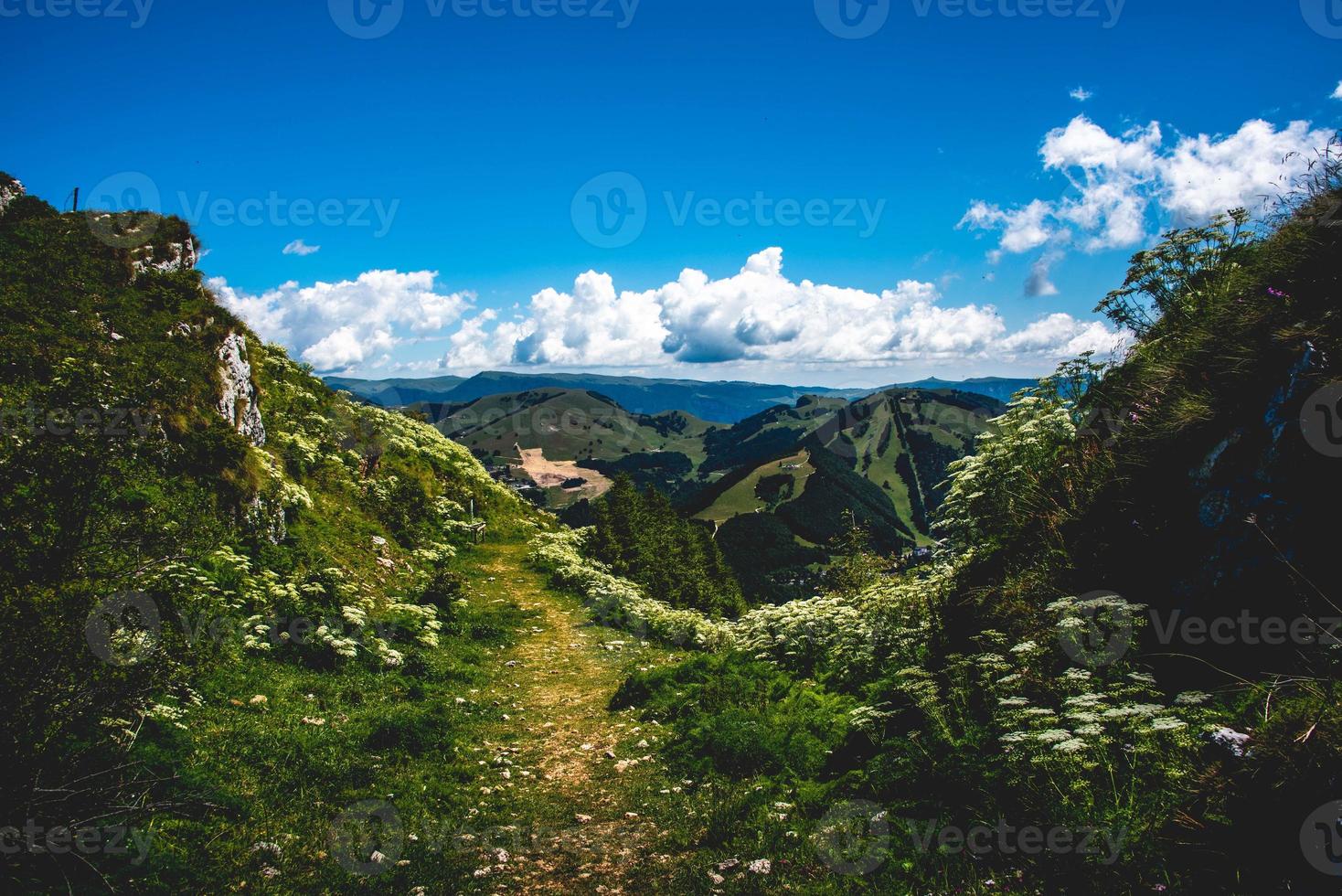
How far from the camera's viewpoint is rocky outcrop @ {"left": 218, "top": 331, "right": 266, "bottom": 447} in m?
17.0

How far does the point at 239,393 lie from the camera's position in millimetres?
17875

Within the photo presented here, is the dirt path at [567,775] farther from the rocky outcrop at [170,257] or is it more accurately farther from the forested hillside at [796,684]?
the rocky outcrop at [170,257]

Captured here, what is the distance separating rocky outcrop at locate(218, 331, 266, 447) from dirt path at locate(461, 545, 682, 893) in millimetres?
10403

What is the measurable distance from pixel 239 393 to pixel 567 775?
15460 mm

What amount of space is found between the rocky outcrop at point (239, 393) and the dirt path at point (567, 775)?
10403 millimetres

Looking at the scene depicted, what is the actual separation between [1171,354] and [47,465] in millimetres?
13869

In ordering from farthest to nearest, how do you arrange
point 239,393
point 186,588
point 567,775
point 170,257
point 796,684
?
point 170,257 → point 239,393 → point 796,684 → point 567,775 → point 186,588

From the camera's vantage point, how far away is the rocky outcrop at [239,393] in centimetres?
1703

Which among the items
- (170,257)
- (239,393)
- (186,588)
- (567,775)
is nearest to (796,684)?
(567,775)

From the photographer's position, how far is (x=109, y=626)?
532 cm

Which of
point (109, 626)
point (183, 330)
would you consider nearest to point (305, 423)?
point (183, 330)

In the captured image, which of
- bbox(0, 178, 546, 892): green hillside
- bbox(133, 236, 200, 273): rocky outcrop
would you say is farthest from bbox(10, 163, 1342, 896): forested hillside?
bbox(133, 236, 200, 273): rocky outcrop

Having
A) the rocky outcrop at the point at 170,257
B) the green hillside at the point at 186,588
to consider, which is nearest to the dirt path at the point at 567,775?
the green hillside at the point at 186,588

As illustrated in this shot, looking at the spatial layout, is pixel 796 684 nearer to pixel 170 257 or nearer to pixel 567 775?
pixel 567 775
